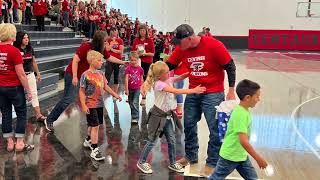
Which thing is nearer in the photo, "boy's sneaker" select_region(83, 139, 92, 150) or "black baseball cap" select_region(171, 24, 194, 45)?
"black baseball cap" select_region(171, 24, 194, 45)

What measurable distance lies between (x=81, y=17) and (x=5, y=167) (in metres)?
16.9

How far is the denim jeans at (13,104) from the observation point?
216 inches

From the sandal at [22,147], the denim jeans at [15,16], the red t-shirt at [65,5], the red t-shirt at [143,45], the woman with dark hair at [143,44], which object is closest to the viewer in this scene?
the sandal at [22,147]

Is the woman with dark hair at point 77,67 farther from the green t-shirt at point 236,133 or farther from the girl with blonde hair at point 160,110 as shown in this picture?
the green t-shirt at point 236,133

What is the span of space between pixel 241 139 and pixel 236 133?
0.32ft

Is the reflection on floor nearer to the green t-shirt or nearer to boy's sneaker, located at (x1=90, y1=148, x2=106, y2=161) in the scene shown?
boy's sneaker, located at (x1=90, y1=148, x2=106, y2=161)

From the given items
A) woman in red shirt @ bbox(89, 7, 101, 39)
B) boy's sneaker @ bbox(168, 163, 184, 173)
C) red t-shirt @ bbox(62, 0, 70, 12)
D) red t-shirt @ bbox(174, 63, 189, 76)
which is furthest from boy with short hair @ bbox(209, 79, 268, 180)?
woman in red shirt @ bbox(89, 7, 101, 39)

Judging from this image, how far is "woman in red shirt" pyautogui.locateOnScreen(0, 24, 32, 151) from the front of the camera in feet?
17.5

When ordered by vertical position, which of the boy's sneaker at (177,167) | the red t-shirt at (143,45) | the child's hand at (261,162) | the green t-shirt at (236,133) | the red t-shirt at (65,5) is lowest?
the boy's sneaker at (177,167)

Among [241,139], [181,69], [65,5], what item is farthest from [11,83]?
[65,5]

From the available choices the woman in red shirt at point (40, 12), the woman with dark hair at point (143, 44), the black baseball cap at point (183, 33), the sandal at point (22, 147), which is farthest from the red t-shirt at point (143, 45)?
the woman in red shirt at point (40, 12)

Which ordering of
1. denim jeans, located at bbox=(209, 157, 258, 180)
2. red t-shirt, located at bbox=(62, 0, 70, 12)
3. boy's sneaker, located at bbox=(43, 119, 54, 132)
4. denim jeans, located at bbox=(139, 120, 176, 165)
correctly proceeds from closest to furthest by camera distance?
denim jeans, located at bbox=(209, 157, 258, 180)
denim jeans, located at bbox=(139, 120, 176, 165)
boy's sneaker, located at bbox=(43, 119, 54, 132)
red t-shirt, located at bbox=(62, 0, 70, 12)

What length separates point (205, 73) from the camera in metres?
4.83

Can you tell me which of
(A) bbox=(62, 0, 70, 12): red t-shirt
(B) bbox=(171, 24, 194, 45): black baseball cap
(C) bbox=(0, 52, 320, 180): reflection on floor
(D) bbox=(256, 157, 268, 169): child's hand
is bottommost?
(C) bbox=(0, 52, 320, 180): reflection on floor
